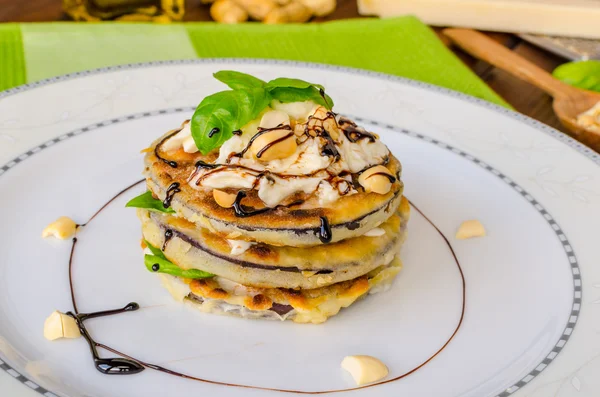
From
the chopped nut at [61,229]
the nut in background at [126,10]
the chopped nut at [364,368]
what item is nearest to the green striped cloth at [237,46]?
the nut in background at [126,10]

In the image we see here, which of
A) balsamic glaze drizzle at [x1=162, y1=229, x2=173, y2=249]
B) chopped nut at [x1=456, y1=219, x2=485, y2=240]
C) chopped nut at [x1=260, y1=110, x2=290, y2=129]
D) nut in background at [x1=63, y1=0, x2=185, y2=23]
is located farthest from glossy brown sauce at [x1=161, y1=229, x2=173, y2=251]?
nut in background at [x1=63, y1=0, x2=185, y2=23]

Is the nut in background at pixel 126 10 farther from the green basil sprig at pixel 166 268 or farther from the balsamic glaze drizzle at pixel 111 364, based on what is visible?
the balsamic glaze drizzle at pixel 111 364

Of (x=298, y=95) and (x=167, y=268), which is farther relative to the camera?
(x=298, y=95)

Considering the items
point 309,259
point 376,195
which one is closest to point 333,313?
point 309,259

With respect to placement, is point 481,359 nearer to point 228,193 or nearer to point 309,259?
point 309,259

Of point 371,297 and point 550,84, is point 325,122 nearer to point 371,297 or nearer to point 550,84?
point 371,297

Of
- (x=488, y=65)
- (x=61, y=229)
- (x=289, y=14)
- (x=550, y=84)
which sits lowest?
(x=61, y=229)

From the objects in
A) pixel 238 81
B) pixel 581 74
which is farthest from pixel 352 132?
pixel 581 74

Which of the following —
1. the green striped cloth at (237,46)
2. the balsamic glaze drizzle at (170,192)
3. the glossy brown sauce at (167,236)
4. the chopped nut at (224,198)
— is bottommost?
the glossy brown sauce at (167,236)
